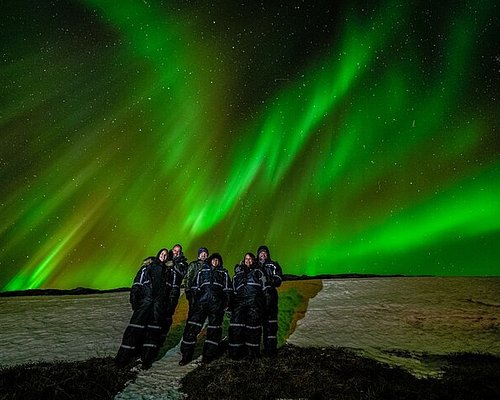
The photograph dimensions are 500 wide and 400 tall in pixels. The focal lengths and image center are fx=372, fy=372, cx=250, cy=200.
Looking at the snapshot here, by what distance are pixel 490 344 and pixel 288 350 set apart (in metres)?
8.12

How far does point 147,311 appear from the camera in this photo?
33.9 ft

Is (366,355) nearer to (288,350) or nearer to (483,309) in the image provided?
(288,350)

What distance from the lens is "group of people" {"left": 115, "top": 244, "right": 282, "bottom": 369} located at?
10.3m

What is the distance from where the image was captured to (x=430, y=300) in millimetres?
21484

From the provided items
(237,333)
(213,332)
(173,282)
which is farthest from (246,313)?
(173,282)

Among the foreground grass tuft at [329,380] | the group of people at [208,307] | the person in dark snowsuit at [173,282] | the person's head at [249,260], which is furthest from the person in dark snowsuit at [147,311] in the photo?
the person's head at [249,260]

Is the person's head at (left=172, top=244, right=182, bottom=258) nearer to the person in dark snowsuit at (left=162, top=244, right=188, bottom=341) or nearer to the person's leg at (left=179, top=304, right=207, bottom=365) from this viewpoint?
the person in dark snowsuit at (left=162, top=244, right=188, bottom=341)

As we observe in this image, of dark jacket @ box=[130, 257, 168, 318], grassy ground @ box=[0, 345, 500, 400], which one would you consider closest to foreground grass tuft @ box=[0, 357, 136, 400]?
grassy ground @ box=[0, 345, 500, 400]

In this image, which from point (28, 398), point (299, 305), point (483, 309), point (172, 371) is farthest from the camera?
point (299, 305)

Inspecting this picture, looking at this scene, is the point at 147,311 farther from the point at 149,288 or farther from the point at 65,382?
the point at 65,382

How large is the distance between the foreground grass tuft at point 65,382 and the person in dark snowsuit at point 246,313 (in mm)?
2918

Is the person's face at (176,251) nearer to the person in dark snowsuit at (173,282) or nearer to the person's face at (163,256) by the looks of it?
the person in dark snowsuit at (173,282)

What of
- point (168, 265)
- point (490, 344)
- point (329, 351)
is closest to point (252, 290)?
point (168, 265)

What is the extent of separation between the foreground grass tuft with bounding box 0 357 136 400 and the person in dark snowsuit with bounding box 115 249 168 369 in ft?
2.05
